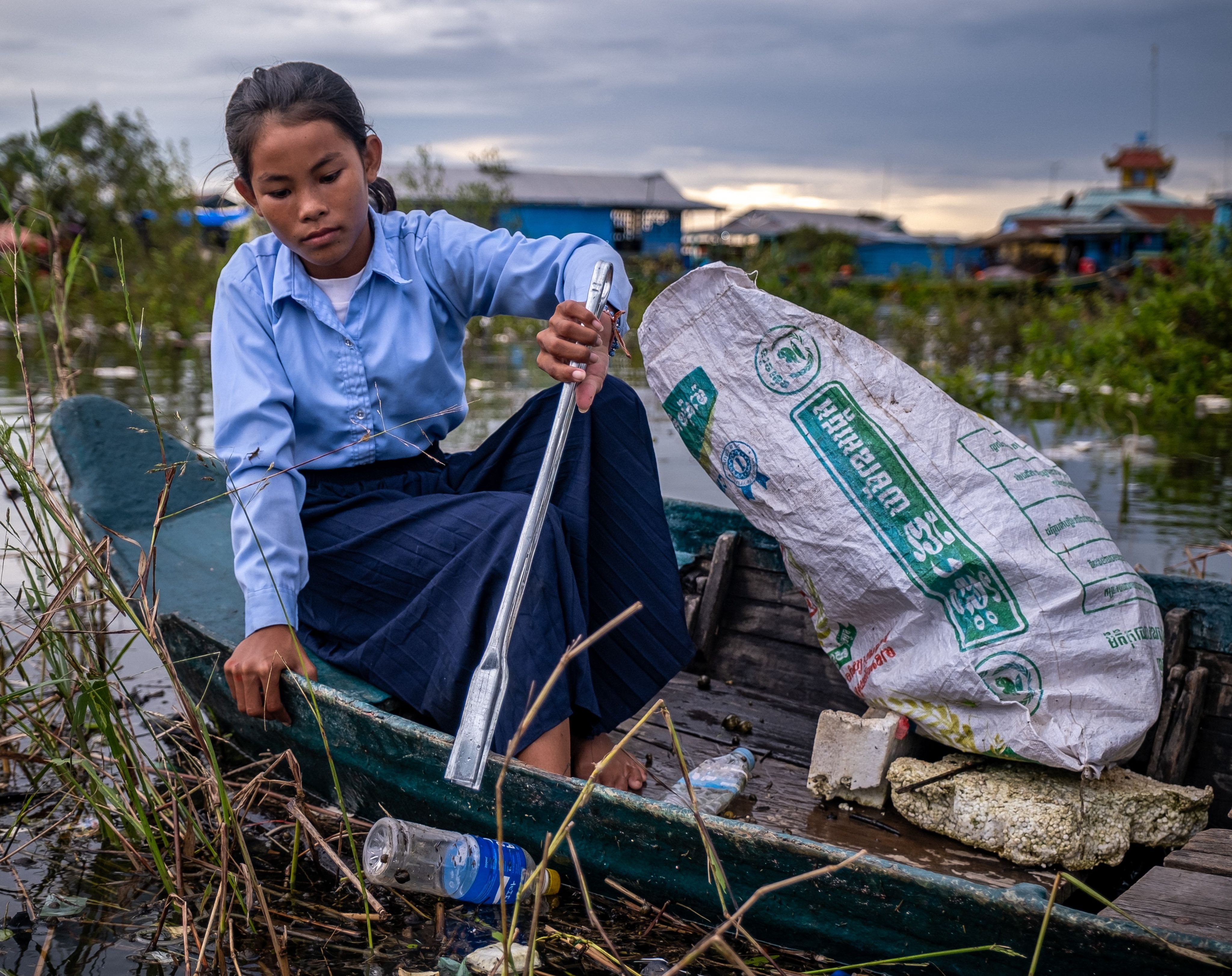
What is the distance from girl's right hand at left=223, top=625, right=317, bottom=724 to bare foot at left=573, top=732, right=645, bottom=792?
21.4 inches

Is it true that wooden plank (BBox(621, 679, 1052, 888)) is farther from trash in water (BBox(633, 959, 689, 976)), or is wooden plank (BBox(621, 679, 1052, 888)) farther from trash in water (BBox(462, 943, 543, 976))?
trash in water (BBox(462, 943, 543, 976))

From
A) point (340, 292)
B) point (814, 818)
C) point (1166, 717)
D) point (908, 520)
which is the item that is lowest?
point (814, 818)

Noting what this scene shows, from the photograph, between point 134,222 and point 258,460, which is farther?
point 134,222

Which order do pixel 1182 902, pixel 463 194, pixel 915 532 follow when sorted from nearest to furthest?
pixel 1182 902 → pixel 915 532 → pixel 463 194

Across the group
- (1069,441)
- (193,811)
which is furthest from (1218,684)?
(1069,441)

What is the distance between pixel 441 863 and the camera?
1.75 meters

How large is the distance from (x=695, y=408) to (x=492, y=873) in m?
0.98

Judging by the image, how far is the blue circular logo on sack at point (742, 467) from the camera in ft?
7.03

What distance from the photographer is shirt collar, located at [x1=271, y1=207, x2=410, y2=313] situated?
220cm

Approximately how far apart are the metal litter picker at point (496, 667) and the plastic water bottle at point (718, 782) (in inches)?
17.8

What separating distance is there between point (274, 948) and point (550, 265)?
1.35m

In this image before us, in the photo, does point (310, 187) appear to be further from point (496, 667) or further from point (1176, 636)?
point (1176, 636)

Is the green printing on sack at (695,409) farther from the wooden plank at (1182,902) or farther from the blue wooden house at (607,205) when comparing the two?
the blue wooden house at (607,205)

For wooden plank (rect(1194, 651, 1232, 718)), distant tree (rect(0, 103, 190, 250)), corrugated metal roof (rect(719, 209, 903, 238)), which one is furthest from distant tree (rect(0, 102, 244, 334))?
corrugated metal roof (rect(719, 209, 903, 238))
